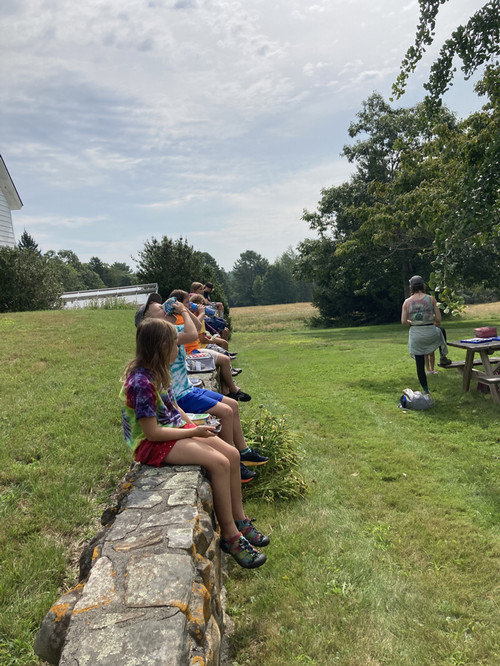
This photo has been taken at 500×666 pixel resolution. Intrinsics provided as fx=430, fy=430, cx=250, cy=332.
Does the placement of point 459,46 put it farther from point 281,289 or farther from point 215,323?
point 281,289

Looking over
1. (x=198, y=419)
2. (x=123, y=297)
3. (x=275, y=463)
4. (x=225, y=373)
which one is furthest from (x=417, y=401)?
(x=123, y=297)

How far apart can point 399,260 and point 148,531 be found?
27459mm

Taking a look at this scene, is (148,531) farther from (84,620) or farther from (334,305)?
(334,305)

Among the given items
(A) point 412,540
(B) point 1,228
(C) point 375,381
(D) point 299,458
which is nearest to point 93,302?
(B) point 1,228

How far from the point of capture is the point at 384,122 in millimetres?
25984

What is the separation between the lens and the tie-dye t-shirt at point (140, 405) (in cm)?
283

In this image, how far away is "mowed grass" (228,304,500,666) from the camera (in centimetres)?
239

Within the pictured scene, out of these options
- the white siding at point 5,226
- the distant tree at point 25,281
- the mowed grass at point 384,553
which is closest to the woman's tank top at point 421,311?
the mowed grass at point 384,553

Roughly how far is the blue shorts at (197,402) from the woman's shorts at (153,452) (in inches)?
34.2

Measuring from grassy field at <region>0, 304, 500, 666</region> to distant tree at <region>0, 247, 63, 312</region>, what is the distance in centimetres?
962

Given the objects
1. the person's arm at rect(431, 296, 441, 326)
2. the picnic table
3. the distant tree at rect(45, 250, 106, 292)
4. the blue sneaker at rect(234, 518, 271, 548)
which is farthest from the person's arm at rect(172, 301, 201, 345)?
the distant tree at rect(45, 250, 106, 292)

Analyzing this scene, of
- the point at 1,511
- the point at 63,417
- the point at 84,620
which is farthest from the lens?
the point at 63,417

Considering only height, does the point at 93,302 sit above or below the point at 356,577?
above

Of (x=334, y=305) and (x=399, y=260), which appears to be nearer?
(x=399, y=260)
